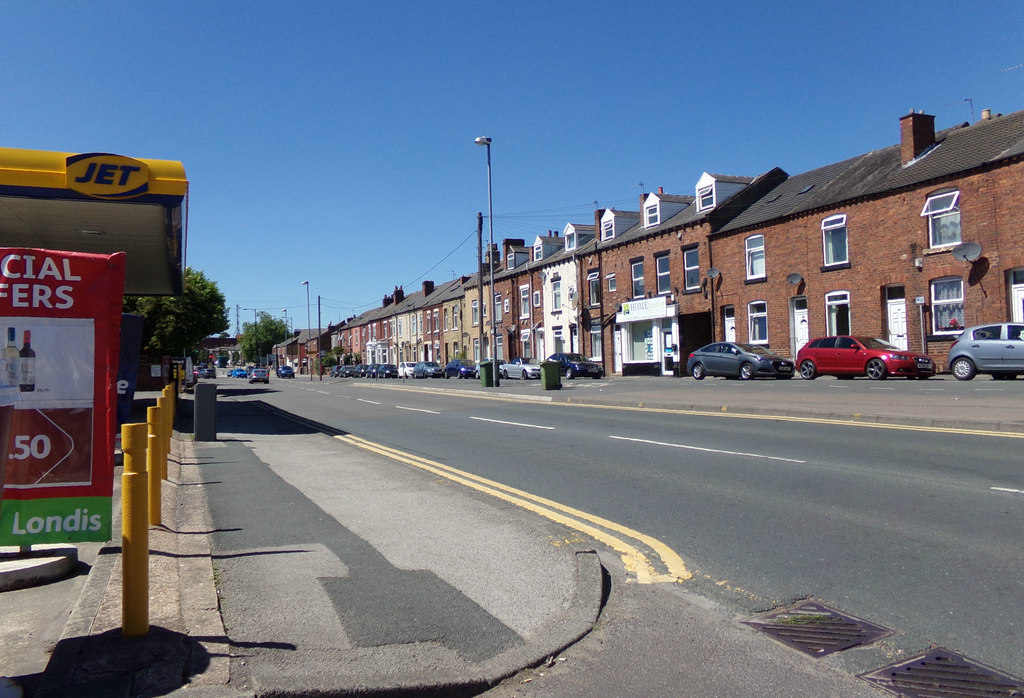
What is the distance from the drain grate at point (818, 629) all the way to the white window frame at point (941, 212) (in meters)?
24.2

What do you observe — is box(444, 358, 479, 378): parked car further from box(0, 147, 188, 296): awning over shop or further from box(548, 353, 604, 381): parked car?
box(0, 147, 188, 296): awning over shop

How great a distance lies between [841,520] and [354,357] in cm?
8492

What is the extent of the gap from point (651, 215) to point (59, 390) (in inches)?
1524

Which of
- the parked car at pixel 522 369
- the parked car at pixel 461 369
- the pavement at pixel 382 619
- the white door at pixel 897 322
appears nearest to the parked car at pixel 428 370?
the parked car at pixel 461 369

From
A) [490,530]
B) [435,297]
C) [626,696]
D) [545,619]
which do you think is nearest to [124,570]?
[545,619]

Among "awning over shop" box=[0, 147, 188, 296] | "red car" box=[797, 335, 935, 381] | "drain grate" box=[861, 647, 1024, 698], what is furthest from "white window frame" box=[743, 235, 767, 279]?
"drain grate" box=[861, 647, 1024, 698]

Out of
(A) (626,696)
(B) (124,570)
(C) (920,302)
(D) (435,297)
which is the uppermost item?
(D) (435,297)

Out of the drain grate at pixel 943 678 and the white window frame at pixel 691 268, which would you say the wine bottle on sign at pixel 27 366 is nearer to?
the drain grate at pixel 943 678

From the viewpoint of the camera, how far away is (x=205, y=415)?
1502 centimetres

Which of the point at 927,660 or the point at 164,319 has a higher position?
the point at 164,319

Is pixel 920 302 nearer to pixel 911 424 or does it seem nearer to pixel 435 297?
pixel 911 424

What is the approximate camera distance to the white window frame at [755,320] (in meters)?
32.7

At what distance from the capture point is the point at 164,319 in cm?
3747

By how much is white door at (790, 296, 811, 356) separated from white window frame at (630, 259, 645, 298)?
10.2m
